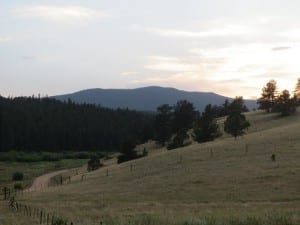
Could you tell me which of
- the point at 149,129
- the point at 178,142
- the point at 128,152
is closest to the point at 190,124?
the point at 149,129

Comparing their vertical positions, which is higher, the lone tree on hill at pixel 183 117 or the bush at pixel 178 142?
the lone tree on hill at pixel 183 117

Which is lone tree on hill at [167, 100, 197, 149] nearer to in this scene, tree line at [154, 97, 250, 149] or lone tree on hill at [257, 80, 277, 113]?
tree line at [154, 97, 250, 149]

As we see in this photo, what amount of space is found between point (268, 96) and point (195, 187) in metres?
83.2

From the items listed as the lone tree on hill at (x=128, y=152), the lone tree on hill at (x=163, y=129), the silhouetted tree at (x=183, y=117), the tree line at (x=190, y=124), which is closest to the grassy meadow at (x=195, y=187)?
the tree line at (x=190, y=124)

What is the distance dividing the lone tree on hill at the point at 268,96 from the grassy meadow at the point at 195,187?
156ft

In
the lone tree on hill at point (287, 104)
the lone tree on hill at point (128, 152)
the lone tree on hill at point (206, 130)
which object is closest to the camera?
the lone tree on hill at point (128, 152)

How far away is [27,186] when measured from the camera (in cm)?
8144

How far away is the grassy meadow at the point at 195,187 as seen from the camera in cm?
3509

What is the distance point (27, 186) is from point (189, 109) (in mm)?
61924

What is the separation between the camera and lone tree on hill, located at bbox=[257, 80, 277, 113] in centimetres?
12650

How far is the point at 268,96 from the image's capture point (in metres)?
129

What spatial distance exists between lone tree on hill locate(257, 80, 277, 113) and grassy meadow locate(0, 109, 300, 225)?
156 feet

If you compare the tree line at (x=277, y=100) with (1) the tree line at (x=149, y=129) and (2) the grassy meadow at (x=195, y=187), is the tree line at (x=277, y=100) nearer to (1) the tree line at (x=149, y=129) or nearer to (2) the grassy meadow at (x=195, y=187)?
(1) the tree line at (x=149, y=129)

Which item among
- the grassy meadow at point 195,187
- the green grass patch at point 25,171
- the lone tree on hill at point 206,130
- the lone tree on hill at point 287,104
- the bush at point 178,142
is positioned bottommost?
the green grass patch at point 25,171
